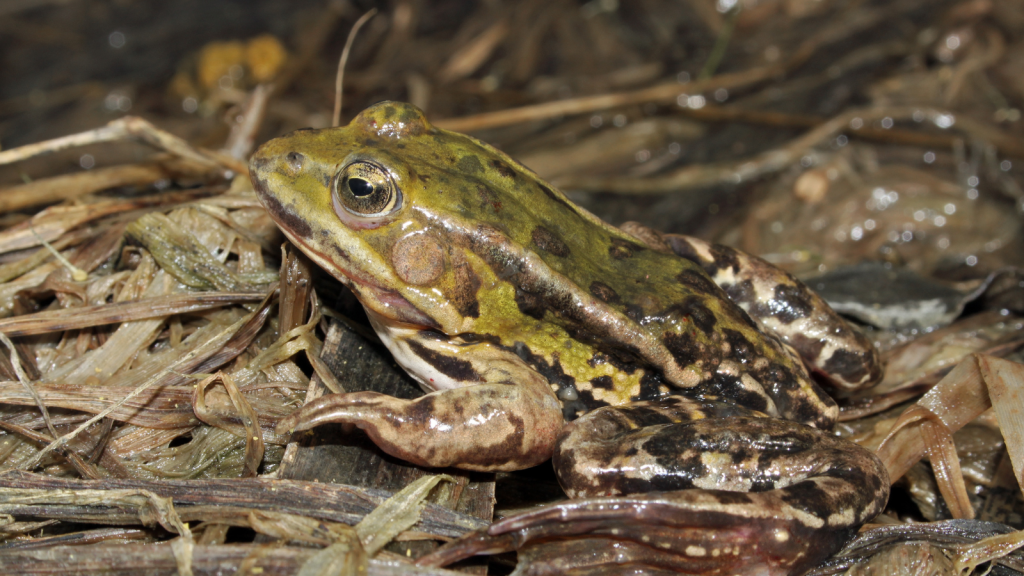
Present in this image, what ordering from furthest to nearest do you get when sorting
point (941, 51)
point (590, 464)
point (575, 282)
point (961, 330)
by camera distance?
1. point (941, 51)
2. point (961, 330)
3. point (575, 282)
4. point (590, 464)

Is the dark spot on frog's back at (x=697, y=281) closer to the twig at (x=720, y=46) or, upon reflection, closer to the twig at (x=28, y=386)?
the twig at (x=28, y=386)

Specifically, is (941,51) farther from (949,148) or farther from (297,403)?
(297,403)

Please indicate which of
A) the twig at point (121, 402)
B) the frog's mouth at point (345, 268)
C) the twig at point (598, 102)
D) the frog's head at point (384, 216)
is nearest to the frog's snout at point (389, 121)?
the frog's head at point (384, 216)

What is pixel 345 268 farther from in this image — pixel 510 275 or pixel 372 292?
pixel 510 275

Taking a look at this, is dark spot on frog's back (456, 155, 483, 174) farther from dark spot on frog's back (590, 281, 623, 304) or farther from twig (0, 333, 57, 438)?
twig (0, 333, 57, 438)

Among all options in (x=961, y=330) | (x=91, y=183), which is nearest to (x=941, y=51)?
(x=961, y=330)

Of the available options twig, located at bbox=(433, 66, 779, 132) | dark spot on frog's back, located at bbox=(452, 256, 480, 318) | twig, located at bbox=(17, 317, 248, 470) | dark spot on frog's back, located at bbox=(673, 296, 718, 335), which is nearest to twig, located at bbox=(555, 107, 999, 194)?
twig, located at bbox=(433, 66, 779, 132)

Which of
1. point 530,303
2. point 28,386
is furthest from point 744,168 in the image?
point 28,386
